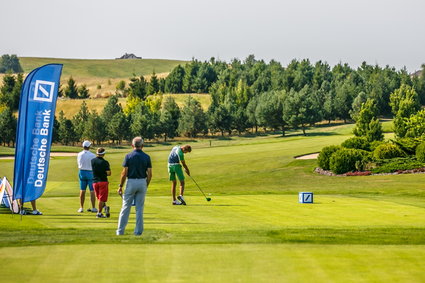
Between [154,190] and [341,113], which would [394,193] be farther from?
[341,113]

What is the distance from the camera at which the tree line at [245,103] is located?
11006 centimetres

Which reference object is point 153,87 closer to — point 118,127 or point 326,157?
point 118,127

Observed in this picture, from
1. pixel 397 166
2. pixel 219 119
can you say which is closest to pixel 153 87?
pixel 219 119

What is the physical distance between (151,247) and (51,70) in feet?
27.6

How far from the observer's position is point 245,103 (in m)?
139

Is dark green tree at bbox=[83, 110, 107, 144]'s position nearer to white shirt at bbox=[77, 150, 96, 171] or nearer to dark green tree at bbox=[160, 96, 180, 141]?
dark green tree at bbox=[160, 96, 180, 141]

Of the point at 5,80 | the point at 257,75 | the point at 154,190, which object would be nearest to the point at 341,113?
the point at 257,75

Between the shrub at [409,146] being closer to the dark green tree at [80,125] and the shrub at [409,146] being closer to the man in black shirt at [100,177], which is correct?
the man in black shirt at [100,177]

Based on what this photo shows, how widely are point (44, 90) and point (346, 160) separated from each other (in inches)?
Result: 1229

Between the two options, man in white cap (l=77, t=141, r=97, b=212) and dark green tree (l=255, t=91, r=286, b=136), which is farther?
dark green tree (l=255, t=91, r=286, b=136)

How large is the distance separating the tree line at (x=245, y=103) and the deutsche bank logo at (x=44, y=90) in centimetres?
6244

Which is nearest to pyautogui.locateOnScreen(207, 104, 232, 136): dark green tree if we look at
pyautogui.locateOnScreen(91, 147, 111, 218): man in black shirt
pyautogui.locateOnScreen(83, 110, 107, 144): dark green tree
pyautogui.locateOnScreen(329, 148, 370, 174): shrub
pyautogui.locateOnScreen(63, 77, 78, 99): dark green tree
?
pyautogui.locateOnScreen(83, 110, 107, 144): dark green tree

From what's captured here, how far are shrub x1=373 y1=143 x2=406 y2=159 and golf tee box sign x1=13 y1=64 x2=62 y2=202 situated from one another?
107 ft

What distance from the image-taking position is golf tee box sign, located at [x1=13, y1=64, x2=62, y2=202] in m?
19.6
